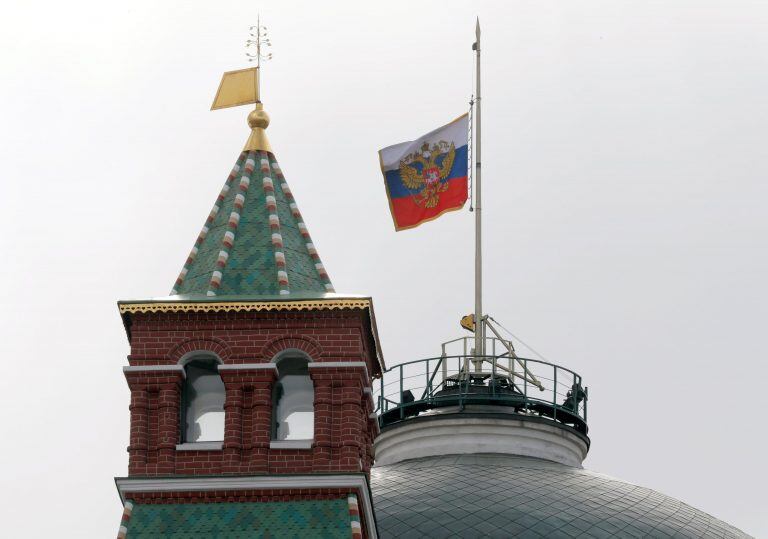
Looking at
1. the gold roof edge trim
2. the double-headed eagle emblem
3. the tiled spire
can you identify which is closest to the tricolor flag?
the double-headed eagle emblem

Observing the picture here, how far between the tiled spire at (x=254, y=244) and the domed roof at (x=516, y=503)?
12.1 metres

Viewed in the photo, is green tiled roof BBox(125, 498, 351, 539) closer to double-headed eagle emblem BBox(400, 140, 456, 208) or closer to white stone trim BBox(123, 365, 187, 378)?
white stone trim BBox(123, 365, 187, 378)

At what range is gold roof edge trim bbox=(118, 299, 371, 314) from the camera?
6272cm

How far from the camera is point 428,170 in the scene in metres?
79.4

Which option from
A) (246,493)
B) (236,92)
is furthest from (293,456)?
(236,92)

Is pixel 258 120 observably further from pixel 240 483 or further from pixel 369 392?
pixel 240 483

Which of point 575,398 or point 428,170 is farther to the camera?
point 575,398

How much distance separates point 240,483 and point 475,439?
2025cm

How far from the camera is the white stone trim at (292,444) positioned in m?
62.0

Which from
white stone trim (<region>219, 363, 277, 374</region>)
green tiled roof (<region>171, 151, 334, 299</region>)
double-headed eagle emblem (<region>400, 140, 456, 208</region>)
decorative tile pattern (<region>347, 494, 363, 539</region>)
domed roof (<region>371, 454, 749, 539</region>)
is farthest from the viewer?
double-headed eagle emblem (<region>400, 140, 456, 208</region>)

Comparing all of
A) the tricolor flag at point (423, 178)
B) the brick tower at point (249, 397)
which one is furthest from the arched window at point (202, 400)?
the tricolor flag at point (423, 178)

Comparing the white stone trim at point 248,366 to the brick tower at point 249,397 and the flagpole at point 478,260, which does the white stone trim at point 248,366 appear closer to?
the brick tower at point 249,397

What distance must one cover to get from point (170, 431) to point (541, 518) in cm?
1619

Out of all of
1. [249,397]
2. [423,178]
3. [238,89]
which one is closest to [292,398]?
[249,397]
